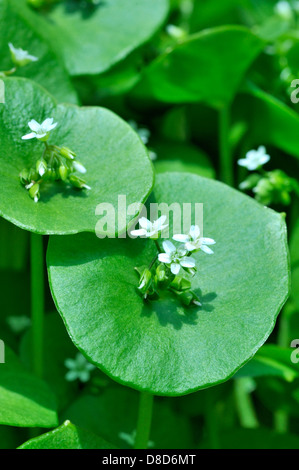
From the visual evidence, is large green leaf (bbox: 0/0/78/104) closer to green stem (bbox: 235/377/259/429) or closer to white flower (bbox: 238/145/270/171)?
white flower (bbox: 238/145/270/171)

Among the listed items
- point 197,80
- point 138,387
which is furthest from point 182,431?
point 197,80

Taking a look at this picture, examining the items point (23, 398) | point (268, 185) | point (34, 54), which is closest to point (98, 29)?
point (34, 54)

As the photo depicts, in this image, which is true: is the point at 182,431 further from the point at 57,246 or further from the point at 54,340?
the point at 57,246

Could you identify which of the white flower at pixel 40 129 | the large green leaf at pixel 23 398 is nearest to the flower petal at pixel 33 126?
the white flower at pixel 40 129

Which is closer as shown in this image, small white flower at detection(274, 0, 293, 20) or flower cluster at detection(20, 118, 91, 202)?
flower cluster at detection(20, 118, 91, 202)

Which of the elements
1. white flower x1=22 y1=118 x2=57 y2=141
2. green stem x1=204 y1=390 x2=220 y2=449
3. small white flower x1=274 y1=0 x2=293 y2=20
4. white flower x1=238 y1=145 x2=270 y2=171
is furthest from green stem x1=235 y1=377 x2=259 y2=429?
small white flower x1=274 y1=0 x2=293 y2=20

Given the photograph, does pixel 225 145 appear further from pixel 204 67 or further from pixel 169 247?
pixel 169 247
